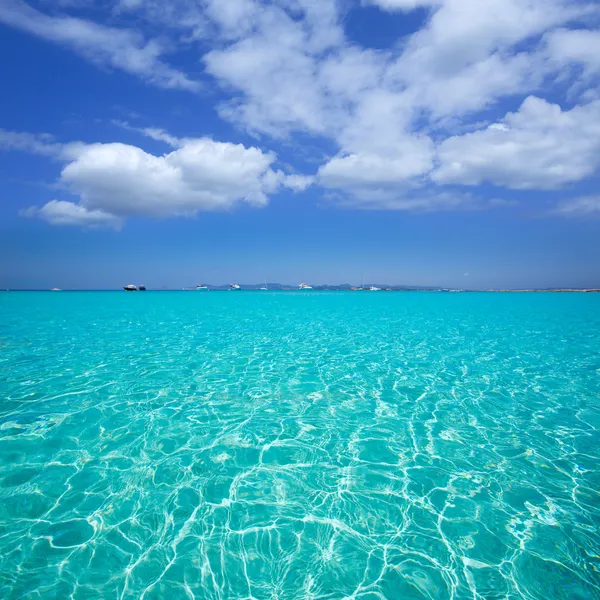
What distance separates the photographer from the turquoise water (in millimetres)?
4203

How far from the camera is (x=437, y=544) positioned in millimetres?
4676

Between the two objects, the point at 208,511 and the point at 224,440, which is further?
the point at 224,440

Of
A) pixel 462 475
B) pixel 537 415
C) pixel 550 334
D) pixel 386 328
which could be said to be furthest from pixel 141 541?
pixel 550 334

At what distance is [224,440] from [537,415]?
29.2ft

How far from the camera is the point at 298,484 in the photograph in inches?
237

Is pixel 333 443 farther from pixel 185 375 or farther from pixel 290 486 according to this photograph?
pixel 185 375

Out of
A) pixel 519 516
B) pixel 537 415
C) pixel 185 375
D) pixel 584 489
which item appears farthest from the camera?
pixel 185 375

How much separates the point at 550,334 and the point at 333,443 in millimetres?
24370

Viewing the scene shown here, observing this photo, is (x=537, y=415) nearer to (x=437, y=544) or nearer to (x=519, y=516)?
(x=519, y=516)

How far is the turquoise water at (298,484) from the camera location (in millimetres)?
4203

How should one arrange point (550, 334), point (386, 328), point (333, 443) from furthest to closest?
point (386, 328) → point (550, 334) → point (333, 443)

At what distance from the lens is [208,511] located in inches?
208

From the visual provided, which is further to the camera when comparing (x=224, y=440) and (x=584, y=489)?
(x=224, y=440)

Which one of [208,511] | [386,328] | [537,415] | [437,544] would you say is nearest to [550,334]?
[386,328]
